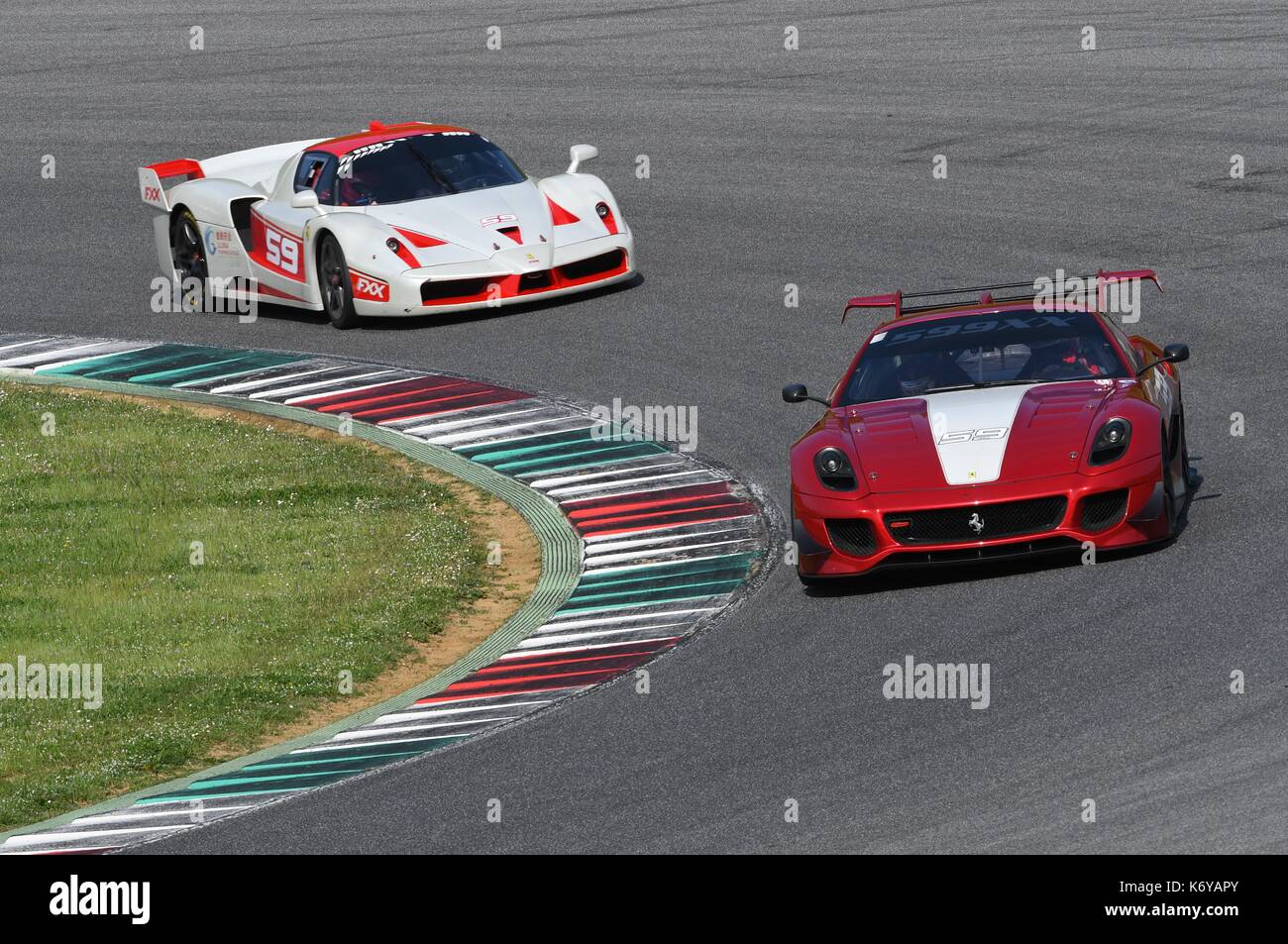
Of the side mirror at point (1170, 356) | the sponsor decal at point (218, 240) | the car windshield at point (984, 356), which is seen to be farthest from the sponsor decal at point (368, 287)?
the side mirror at point (1170, 356)

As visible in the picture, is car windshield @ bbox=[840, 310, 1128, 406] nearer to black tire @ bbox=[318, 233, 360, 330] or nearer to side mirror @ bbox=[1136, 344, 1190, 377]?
side mirror @ bbox=[1136, 344, 1190, 377]

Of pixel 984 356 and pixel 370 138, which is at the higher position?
pixel 370 138

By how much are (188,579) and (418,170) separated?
6551mm

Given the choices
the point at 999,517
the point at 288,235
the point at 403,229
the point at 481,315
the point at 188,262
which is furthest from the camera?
the point at 188,262

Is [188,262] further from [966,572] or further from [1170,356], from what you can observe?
[1170,356]

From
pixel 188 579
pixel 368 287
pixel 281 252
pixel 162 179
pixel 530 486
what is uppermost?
pixel 162 179

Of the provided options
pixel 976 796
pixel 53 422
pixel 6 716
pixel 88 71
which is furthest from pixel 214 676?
pixel 88 71

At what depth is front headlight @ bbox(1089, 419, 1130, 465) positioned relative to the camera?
10688mm

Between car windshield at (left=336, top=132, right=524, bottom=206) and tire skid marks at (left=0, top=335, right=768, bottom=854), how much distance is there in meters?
1.58

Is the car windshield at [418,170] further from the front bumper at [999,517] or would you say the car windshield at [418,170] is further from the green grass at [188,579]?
the front bumper at [999,517]

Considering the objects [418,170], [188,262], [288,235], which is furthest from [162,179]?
[418,170]

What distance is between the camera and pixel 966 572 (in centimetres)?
1105

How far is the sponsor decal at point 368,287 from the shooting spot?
58.7 feet

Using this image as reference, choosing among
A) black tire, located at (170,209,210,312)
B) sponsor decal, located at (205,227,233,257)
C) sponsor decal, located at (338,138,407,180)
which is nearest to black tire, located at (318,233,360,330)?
sponsor decal, located at (338,138,407,180)
